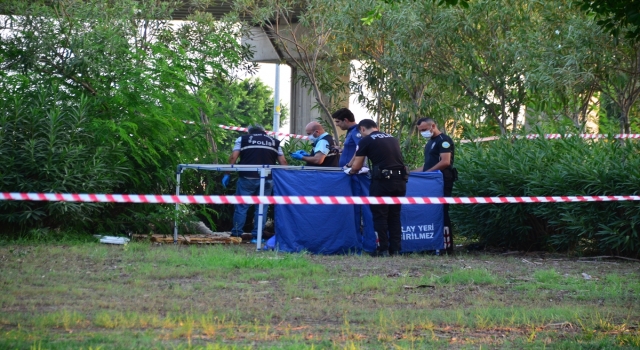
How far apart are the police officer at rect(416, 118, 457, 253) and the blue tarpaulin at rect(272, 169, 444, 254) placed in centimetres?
29

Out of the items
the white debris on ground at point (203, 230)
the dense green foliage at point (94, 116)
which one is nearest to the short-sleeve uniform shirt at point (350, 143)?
the white debris on ground at point (203, 230)

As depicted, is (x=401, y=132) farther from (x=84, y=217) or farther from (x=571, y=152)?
(x=84, y=217)

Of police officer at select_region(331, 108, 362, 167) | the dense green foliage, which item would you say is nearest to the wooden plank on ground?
the dense green foliage

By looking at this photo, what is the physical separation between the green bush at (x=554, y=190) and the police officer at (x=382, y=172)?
201 centimetres

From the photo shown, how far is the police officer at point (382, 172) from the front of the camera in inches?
448

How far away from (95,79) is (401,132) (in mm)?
8810

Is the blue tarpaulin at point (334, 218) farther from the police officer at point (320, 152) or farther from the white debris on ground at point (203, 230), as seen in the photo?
the white debris on ground at point (203, 230)

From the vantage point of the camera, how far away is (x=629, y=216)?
38.0 feet

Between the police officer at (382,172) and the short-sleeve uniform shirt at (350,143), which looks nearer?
the police officer at (382,172)

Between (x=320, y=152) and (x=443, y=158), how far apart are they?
193cm

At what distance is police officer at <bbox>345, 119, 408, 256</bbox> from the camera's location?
1138 cm

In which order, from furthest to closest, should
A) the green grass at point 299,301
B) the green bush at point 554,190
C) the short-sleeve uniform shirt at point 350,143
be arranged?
the short-sleeve uniform shirt at point 350,143 → the green bush at point 554,190 → the green grass at point 299,301

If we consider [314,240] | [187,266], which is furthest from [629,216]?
[187,266]

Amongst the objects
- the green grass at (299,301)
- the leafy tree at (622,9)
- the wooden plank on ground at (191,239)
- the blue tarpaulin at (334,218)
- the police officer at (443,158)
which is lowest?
the wooden plank on ground at (191,239)
